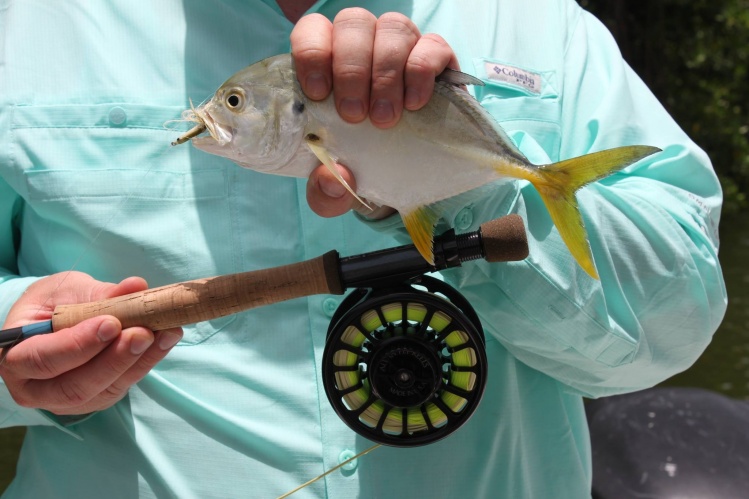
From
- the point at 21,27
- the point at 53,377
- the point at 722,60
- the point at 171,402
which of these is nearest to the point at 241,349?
the point at 171,402

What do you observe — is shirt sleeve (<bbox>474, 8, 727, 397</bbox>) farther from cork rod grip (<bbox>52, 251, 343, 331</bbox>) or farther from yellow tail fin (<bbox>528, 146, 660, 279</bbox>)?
cork rod grip (<bbox>52, 251, 343, 331</bbox>)

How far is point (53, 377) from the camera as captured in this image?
1.38 m

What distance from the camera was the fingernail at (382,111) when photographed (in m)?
1.24

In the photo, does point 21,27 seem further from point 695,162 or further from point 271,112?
point 695,162

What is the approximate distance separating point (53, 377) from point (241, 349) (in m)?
0.39

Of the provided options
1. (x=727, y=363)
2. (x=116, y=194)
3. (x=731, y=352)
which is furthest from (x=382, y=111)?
(x=731, y=352)

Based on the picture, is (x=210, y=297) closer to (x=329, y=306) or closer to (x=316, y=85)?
(x=329, y=306)

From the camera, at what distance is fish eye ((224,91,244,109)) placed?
1.27 m

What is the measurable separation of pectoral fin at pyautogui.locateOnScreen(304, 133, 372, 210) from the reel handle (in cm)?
13

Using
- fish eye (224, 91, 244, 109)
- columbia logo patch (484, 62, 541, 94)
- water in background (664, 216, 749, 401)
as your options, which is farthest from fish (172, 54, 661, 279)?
water in background (664, 216, 749, 401)

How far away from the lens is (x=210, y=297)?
1.44 m

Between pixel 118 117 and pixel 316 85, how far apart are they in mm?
645

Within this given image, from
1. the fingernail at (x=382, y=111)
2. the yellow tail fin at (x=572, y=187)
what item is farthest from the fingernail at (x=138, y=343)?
the yellow tail fin at (x=572, y=187)

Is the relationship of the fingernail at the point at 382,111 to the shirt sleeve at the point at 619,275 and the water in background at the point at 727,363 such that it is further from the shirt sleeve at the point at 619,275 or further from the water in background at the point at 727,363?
the water in background at the point at 727,363
